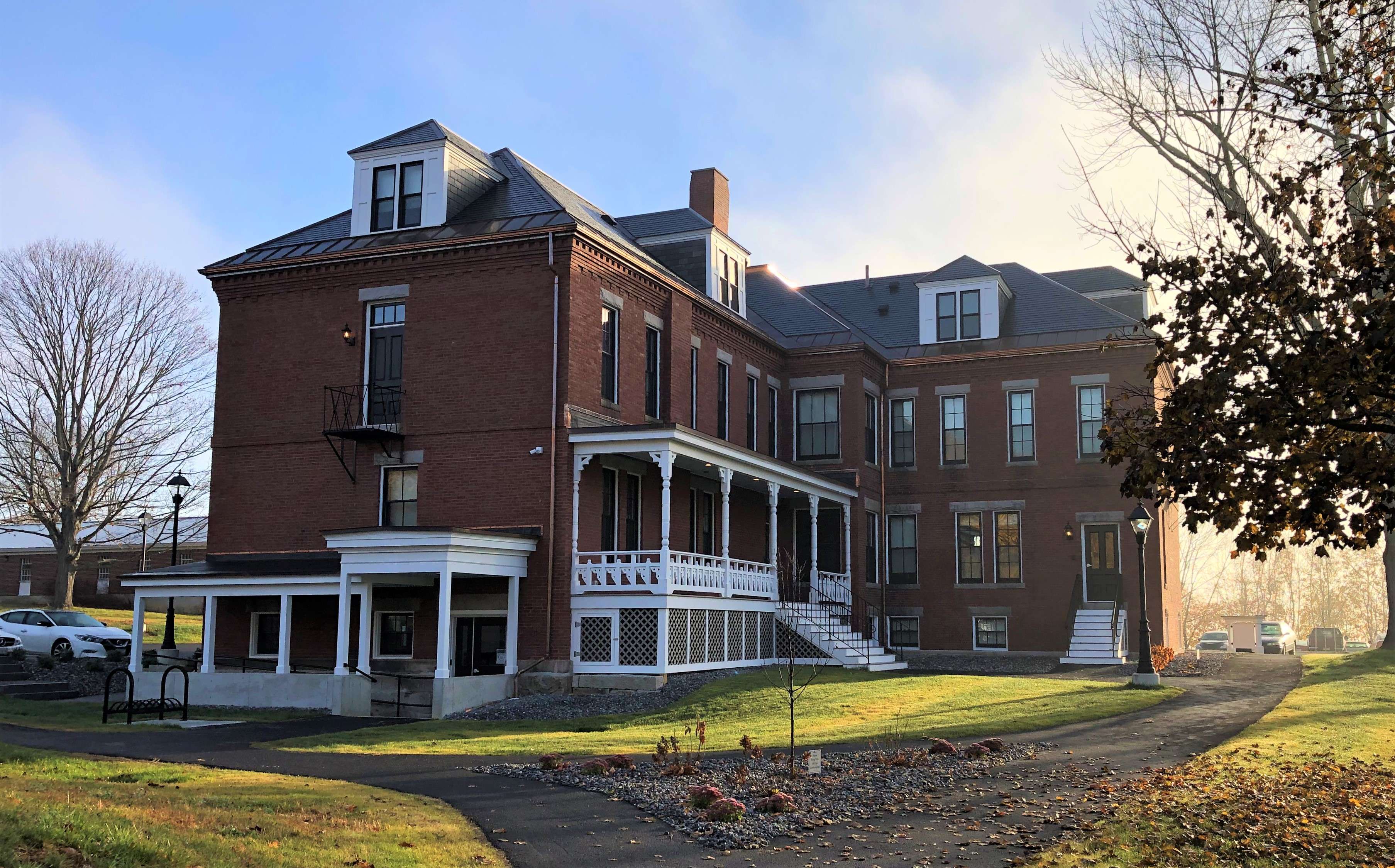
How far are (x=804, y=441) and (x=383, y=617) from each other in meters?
14.7

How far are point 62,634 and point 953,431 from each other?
85.0 ft

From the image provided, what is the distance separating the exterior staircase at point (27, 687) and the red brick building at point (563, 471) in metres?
3.21

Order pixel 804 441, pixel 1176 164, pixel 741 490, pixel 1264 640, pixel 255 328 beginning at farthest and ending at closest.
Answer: pixel 1264 640 → pixel 804 441 → pixel 741 490 → pixel 255 328 → pixel 1176 164

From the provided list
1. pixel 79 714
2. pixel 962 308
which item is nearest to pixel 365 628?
pixel 79 714

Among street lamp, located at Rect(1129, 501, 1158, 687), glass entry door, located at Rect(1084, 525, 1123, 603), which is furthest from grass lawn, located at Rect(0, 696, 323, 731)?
glass entry door, located at Rect(1084, 525, 1123, 603)

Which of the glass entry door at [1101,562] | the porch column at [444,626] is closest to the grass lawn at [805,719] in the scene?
the porch column at [444,626]

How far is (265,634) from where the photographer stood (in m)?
28.4

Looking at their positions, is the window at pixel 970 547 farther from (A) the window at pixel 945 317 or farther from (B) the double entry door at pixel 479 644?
(B) the double entry door at pixel 479 644

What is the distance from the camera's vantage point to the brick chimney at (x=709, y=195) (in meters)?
40.1

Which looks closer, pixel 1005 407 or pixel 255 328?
pixel 255 328

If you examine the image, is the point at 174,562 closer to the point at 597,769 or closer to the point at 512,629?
the point at 512,629

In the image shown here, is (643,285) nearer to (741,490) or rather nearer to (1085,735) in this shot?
(741,490)

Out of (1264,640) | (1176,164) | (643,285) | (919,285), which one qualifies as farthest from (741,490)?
(1264,640)

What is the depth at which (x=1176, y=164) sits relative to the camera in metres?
21.6
